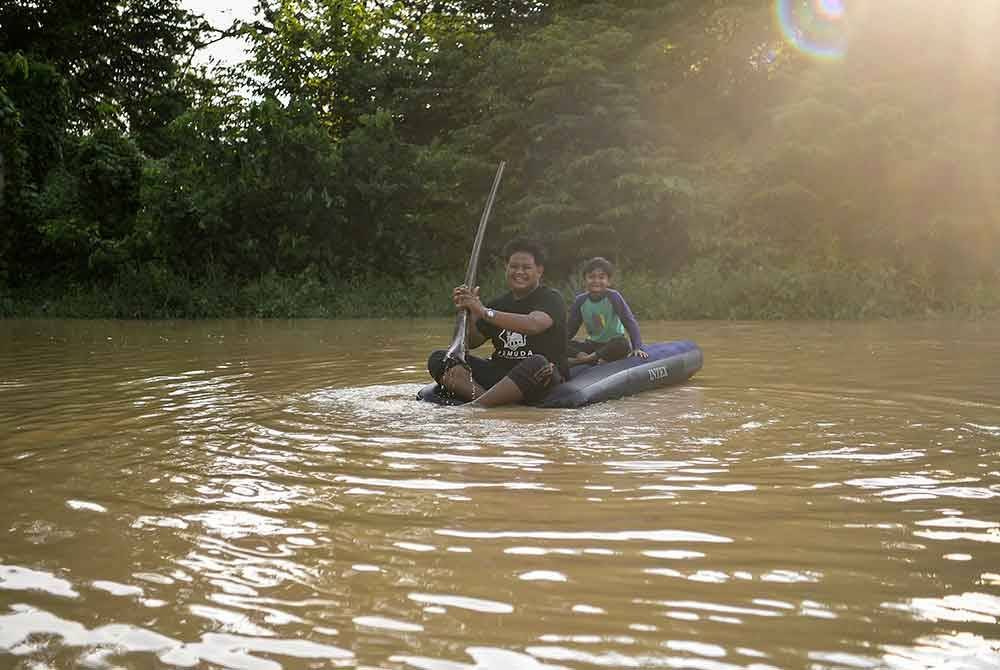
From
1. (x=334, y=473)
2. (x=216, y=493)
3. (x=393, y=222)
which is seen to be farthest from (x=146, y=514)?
(x=393, y=222)

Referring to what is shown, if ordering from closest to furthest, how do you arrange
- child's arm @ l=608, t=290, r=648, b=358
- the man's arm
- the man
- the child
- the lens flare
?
1. the man's arm
2. the man
3. child's arm @ l=608, t=290, r=648, b=358
4. the child
5. the lens flare

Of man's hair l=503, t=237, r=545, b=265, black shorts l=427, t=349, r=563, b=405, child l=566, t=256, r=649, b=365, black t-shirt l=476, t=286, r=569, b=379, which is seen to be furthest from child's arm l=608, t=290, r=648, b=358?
man's hair l=503, t=237, r=545, b=265

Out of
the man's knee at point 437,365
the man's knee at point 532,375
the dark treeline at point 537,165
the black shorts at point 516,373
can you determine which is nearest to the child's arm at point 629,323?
the black shorts at point 516,373

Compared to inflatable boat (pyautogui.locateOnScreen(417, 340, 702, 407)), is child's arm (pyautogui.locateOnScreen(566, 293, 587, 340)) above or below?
above

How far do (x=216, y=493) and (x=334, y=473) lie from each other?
1.89 ft

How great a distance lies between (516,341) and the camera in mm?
7477

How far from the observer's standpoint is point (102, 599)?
9.93ft

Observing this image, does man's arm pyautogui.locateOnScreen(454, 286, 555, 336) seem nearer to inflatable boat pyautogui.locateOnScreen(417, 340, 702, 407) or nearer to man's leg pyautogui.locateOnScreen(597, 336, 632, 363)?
inflatable boat pyautogui.locateOnScreen(417, 340, 702, 407)

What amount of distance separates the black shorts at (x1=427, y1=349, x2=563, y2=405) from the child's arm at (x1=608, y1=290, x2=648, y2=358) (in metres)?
1.20

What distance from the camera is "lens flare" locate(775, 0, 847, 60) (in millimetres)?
20391

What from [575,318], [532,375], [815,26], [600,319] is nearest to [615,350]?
[600,319]

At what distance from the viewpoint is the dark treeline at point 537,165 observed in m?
19.4

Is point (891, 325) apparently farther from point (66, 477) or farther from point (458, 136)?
point (66, 477)

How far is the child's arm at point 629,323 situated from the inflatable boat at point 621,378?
9 centimetres
